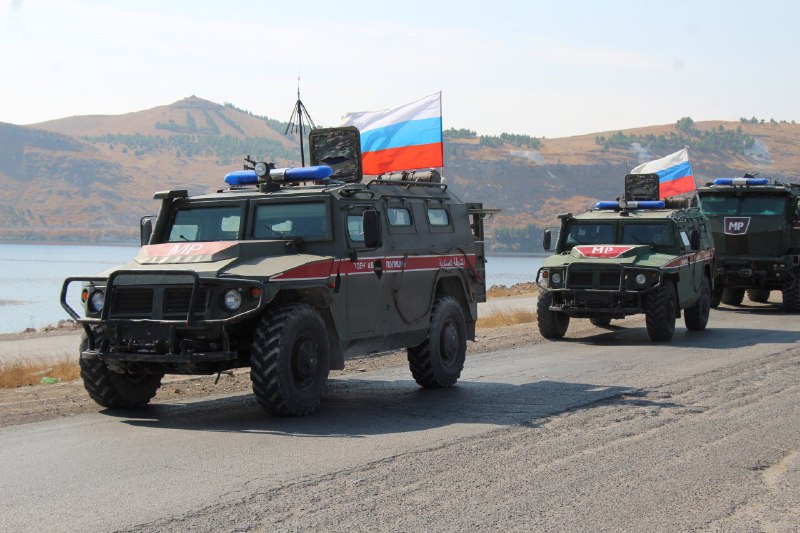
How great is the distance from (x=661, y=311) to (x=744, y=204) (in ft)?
30.5

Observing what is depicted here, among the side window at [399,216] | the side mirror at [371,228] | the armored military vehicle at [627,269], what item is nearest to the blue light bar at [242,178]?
the side window at [399,216]

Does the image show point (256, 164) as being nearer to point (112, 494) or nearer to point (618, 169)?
point (112, 494)

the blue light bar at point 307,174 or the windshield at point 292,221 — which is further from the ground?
the blue light bar at point 307,174

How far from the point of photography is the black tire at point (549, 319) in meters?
18.5

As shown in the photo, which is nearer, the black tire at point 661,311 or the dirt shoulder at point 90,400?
the dirt shoulder at point 90,400

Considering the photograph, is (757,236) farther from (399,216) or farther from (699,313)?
(399,216)

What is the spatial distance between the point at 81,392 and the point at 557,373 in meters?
5.91

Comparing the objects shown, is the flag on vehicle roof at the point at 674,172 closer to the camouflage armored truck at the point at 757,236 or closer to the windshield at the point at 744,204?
the windshield at the point at 744,204

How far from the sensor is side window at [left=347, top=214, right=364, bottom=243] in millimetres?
11047

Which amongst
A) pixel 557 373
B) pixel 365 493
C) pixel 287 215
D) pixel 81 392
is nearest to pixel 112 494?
pixel 365 493

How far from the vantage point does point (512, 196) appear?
17112 cm

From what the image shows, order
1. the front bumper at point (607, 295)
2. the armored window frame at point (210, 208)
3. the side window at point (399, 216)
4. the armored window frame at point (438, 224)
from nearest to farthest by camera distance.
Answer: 1. the armored window frame at point (210, 208)
2. the side window at point (399, 216)
3. the armored window frame at point (438, 224)
4. the front bumper at point (607, 295)

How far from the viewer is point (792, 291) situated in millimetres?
25109

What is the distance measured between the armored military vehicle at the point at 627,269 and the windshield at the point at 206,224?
8.30 metres
